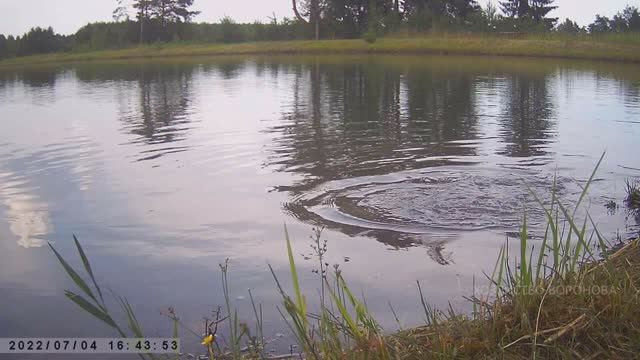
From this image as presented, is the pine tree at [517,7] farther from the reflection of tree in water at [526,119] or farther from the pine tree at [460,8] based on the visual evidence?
the reflection of tree in water at [526,119]

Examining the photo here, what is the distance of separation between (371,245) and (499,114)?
926 centimetres

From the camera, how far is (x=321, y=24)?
5281cm

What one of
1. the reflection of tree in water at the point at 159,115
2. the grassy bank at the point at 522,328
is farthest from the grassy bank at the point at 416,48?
the grassy bank at the point at 522,328

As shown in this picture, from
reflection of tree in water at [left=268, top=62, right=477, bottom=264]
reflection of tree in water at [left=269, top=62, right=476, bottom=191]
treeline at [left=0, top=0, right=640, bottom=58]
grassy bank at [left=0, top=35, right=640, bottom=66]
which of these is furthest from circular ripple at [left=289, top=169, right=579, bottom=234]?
treeline at [left=0, top=0, right=640, bottom=58]

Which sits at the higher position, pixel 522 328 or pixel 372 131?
pixel 372 131

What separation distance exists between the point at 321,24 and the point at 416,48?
1366 cm

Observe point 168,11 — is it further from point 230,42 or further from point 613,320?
point 613,320

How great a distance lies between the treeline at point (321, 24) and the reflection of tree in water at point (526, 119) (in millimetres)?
22670

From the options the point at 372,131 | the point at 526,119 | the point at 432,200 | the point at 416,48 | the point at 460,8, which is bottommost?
the point at 432,200

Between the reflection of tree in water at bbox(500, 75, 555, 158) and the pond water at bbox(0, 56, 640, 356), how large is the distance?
78 millimetres

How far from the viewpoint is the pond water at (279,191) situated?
4.94 meters

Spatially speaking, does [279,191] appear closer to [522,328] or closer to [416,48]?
[522,328]

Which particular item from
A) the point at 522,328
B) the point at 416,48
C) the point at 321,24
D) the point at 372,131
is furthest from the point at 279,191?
the point at 321,24

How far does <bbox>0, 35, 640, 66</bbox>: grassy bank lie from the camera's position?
109ft
